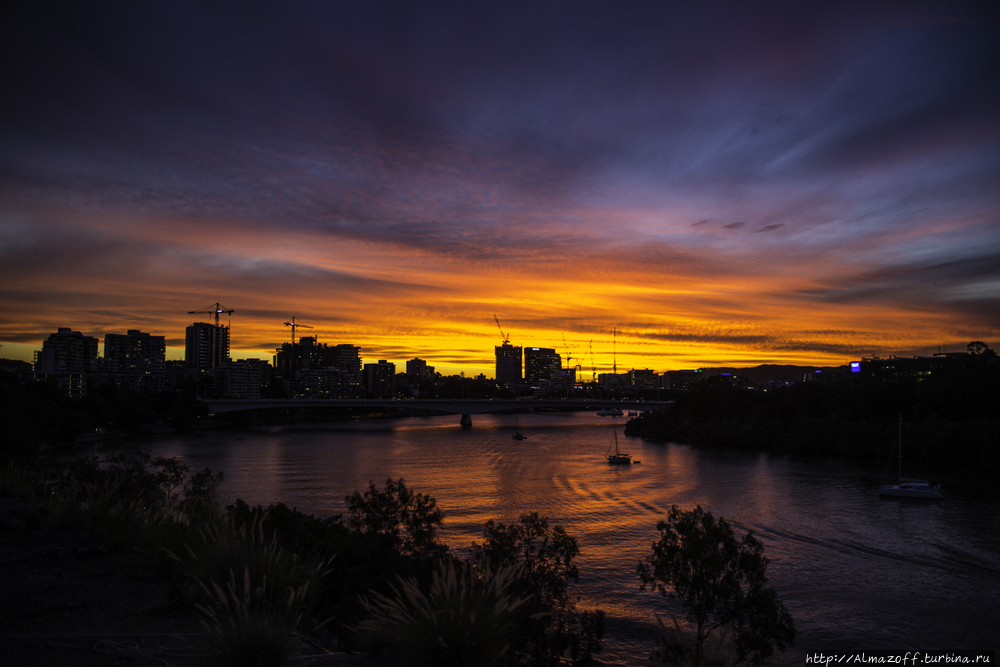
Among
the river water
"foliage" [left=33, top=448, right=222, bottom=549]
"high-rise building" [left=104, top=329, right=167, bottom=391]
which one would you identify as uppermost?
"high-rise building" [left=104, top=329, right=167, bottom=391]

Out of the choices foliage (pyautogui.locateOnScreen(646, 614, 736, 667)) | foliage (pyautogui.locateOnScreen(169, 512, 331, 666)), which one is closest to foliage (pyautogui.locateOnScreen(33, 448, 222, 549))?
foliage (pyautogui.locateOnScreen(169, 512, 331, 666))

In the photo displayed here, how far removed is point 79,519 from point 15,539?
147cm

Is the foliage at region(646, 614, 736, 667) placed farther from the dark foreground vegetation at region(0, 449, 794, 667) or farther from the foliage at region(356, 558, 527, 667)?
the foliage at region(356, 558, 527, 667)

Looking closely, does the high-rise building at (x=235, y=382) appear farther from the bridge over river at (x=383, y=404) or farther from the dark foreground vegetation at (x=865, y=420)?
the dark foreground vegetation at (x=865, y=420)

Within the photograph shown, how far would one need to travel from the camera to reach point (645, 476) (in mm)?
44875

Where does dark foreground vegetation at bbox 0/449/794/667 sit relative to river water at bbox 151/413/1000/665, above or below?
above

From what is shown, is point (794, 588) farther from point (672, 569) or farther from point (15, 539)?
point (15, 539)

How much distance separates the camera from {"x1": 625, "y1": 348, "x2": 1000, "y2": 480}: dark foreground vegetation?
51031 mm

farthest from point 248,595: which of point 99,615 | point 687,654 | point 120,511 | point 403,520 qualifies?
point 120,511

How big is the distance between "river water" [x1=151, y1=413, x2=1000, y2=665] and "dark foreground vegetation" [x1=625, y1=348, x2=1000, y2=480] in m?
5.33

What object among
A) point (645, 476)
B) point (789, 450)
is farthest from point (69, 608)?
point (789, 450)

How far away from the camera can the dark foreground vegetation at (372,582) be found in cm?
583

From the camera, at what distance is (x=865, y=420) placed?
65.8 metres

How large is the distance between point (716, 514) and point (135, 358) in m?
203
